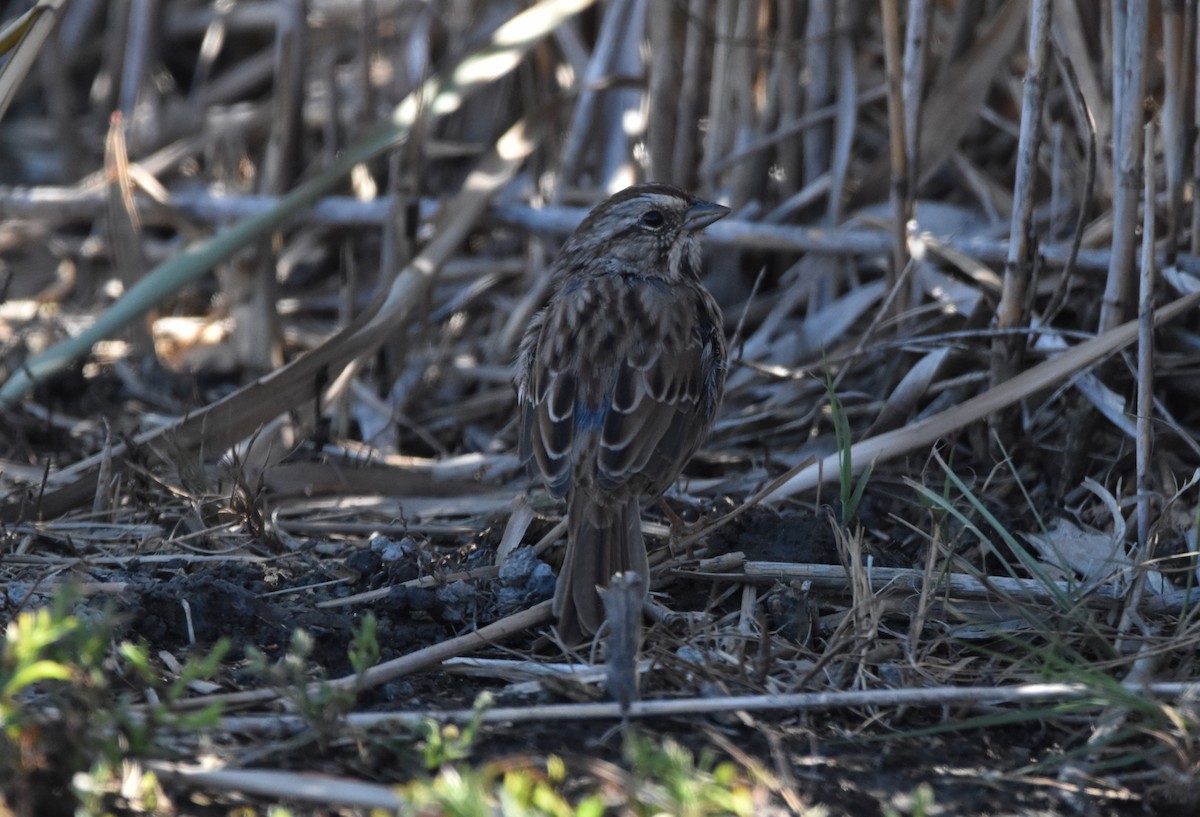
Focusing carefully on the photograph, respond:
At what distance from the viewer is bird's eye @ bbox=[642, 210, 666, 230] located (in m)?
4.42

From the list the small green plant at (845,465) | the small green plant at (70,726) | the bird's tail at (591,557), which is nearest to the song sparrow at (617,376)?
the bird's tail at (591,557)

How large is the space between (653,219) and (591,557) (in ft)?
4.59

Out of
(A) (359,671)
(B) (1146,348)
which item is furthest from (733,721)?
(B) (1146,348)

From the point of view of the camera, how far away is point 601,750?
105 inches

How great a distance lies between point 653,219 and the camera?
14.5 feet

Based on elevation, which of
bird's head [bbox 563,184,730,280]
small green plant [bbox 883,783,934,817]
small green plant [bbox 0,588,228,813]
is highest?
bird's head [bbox 563,184,730,280]

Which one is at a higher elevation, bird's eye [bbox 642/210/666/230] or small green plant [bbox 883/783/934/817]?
bird's eye [bbox 642/210/666/230]

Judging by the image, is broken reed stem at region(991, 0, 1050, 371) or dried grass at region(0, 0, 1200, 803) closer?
dried grass at region(0, 0, 1200, 803)

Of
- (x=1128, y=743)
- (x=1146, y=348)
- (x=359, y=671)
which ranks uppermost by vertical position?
(x=1146, y=348)

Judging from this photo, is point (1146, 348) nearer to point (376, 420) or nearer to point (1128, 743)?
point (1128, 743)

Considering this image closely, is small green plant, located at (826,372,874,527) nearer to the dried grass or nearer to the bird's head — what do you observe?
the dried grass

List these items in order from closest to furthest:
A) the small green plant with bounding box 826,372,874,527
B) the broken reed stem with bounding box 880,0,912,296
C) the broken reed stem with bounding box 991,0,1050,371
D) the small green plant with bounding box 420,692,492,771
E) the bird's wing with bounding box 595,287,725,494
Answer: the small green plant with bounding box 420,692,492,771 < the small green plant with bounding box 826,372,874,527 < the bird's wing with bounding box 595,287,725,494 < the broken reed stem with bounding box 991,0,1050,371 < the broken reed stem with bounding box 880,0,912,296

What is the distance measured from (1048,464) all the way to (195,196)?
3.80m

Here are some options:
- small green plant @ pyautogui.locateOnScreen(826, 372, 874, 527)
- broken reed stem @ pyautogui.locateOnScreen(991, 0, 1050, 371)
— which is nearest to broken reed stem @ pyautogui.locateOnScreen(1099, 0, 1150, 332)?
broken reed stem @ pyautogui.locateOnScreen(991, 0, 1050, 371)
